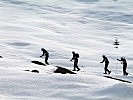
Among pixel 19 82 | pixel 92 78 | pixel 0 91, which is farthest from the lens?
pixel 92 78

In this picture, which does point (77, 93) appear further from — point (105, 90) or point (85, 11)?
point (85, 11)

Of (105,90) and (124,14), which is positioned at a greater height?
(124,14)

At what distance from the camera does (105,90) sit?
835 centimetres

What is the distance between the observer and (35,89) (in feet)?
27.8

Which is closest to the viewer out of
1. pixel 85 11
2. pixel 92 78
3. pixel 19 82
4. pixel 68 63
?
pixel 19 82

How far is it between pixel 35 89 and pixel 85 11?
153492 mm

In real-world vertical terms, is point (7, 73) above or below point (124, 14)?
below

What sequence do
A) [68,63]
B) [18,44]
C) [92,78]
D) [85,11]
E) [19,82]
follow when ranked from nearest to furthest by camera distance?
[19,82] → [92,78] → [68,63] → [18,44] → [85,11]

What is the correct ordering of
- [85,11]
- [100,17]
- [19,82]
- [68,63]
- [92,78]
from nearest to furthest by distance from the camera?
[19,82], [92,78], [68,63], [100,17], [85,11]

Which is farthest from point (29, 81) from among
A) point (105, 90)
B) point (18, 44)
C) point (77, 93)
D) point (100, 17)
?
point (100, 17)

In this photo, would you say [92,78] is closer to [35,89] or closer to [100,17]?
[35,89]

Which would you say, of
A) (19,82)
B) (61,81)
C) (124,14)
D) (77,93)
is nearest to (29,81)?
(19,82)

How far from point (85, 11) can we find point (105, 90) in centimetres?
15352

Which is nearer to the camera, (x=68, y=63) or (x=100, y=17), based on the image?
(x=68, y=63)
